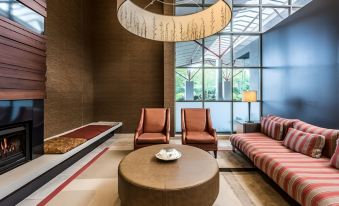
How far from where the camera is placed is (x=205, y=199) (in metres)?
1.93

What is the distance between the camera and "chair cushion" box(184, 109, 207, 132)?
4.63 m

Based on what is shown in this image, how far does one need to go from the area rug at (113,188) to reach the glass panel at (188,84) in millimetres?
2538

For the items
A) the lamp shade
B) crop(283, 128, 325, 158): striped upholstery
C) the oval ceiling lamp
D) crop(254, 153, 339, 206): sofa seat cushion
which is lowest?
crop(254, 153, 339, 206): sofa seat cushion

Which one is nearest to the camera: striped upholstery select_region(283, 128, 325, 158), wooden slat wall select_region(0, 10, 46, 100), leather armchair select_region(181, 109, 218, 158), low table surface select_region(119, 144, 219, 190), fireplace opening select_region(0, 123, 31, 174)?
low table surface select_region(119, 144, 219, 190)

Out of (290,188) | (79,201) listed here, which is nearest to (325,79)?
(290,188)

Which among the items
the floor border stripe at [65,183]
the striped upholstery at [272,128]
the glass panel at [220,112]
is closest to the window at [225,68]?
the glass panel at [220,112]

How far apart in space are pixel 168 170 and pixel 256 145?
1888 mm

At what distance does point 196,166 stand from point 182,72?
13.0 ft

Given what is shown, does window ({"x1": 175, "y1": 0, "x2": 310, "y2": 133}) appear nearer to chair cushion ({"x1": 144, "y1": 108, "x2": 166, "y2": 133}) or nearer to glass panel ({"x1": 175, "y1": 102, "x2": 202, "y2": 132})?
glass panel ({"x1": 175, "y1": 102, "x2": 202, "y2": 132})

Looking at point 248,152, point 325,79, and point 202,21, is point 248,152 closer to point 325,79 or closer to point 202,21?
point 325,79

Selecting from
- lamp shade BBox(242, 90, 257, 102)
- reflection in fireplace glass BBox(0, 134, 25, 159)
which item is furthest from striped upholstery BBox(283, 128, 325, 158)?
reflection in fireplace glass BBox(0, 134, 25, 159)

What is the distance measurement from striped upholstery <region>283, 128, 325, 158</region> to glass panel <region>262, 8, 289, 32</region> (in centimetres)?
382

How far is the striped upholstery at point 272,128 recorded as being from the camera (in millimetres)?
3715

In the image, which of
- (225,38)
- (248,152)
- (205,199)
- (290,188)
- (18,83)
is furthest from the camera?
(225,38)
